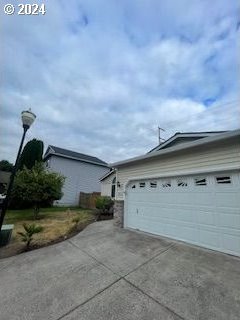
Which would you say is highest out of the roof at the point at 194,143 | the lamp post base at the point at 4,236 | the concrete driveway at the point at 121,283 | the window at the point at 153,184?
the roof at the point at 194,143

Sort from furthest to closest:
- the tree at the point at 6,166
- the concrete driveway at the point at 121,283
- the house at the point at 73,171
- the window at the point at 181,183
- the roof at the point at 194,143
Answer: the tree at the point at 6,166, the house at the point at 73,171, the window at the point at 181,183, the roof at the point at 194,143, the concrete driveway at the point at 121,283

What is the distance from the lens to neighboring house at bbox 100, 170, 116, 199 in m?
16.7

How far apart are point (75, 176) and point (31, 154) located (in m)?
5.22

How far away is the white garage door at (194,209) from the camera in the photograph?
4.96 metres

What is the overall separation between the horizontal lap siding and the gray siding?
40.1ft

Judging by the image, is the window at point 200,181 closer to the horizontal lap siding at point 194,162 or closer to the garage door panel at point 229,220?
the horizontal lap siding at point 194,162

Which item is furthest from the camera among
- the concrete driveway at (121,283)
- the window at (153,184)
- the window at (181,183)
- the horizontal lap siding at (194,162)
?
the window at (153,184)

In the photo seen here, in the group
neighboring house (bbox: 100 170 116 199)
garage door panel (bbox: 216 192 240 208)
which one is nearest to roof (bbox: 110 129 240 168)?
garage door panel (bbox: 216 192 240 208)

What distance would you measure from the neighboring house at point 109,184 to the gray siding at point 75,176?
9.72 feet

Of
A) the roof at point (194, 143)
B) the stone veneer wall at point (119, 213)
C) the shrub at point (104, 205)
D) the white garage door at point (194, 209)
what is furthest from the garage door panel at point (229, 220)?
the shrub at point (104, 205)

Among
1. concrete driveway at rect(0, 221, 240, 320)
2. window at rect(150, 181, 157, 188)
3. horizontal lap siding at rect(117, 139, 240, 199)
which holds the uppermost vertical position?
horizontal lap siding at rect(117, 139, 240, 199)

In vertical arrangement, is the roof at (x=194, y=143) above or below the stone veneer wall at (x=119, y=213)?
above

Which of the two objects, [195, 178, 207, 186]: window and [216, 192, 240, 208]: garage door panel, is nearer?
[216, 192, 240, 208]: garage door panel

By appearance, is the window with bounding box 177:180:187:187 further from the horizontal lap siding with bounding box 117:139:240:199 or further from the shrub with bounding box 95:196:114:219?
the shrub with bounding box 95:196:114:219
